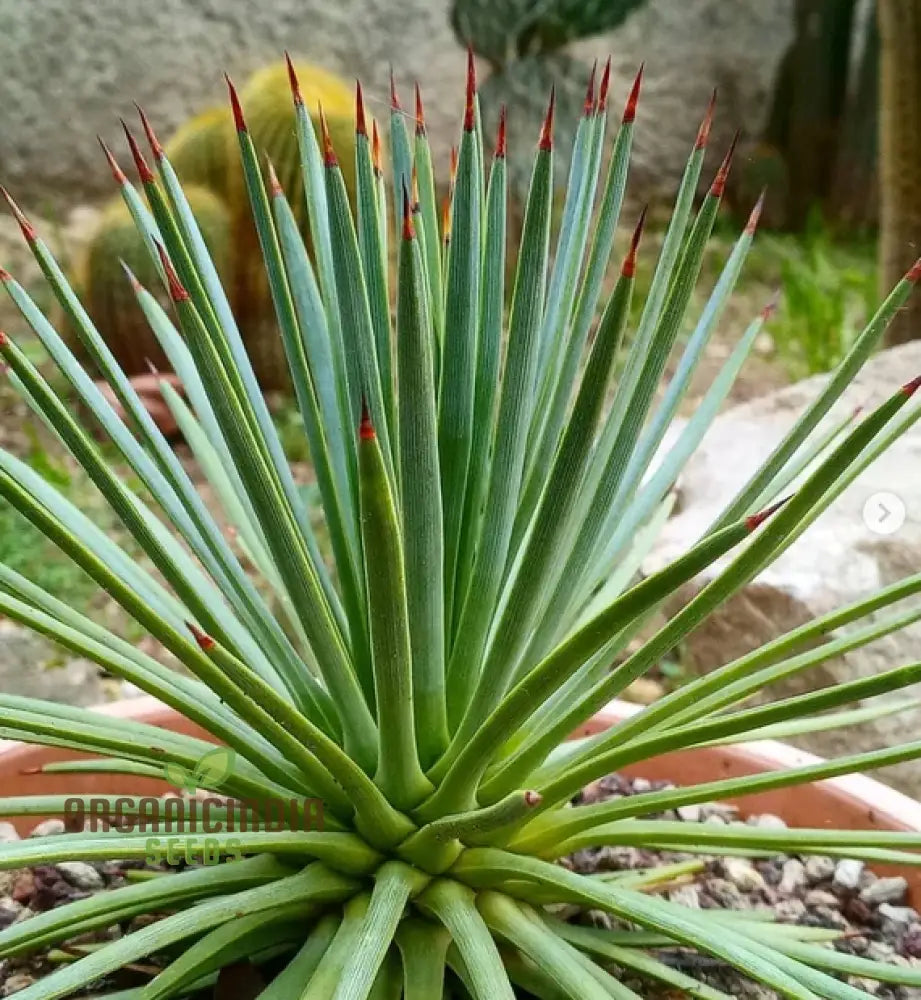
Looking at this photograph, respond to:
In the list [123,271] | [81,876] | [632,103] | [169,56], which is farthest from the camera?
[169,56]

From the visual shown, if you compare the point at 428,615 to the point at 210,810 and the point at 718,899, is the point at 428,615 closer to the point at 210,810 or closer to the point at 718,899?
the point at 210,810

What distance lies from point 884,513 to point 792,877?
645 mm

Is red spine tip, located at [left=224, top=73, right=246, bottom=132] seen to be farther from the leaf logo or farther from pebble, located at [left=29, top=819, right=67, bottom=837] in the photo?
pebble, located at [left=29, top=819, right=67, bottom=837]

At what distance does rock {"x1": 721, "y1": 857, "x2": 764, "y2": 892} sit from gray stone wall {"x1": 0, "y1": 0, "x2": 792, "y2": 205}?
8.75 ft

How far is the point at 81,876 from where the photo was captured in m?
0.81

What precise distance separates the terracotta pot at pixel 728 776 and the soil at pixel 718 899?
0.8 inches

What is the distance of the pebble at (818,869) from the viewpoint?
2.91 feet

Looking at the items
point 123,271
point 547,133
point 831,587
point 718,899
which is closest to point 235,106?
point 547,133

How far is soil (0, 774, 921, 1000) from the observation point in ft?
2.37

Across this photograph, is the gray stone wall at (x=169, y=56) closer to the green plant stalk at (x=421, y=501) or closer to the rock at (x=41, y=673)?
the rock at (x=41, y=673)

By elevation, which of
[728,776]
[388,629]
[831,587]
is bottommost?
[388,629]

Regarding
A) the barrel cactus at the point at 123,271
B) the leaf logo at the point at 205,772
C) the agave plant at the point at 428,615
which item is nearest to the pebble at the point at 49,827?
the agave plant at the point at 428,615

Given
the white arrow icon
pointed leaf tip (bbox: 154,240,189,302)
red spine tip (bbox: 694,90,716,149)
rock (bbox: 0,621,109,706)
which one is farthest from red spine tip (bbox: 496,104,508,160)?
rock (bbox: 0,621,109,706)

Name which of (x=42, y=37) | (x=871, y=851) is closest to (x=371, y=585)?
(x=871, y=851)
